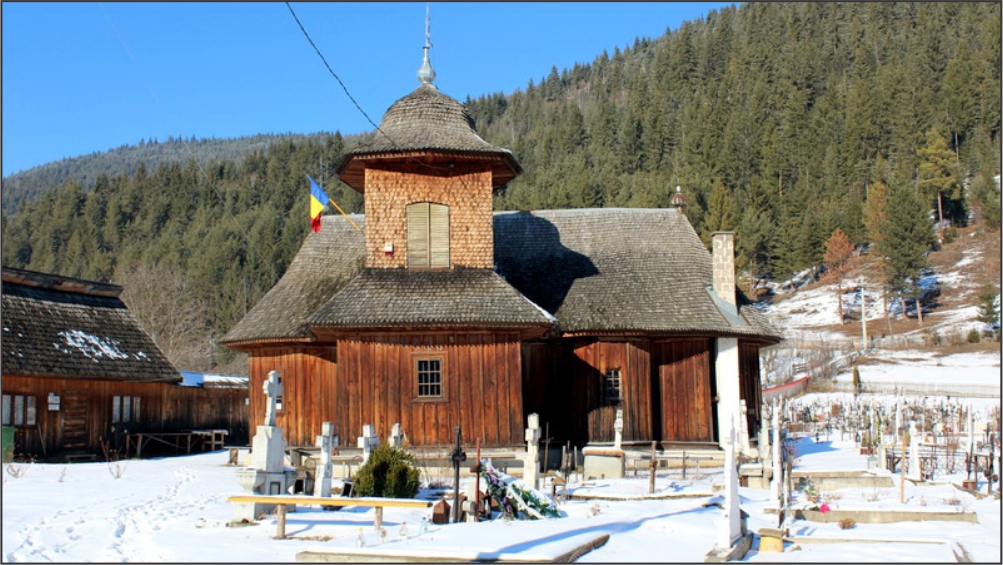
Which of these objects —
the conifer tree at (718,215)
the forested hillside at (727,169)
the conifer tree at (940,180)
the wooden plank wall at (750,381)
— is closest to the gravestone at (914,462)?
the wooden plank wall at (750,381)

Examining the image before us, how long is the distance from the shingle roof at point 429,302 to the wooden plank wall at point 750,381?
7.23 metres

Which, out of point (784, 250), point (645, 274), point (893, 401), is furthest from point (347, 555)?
point (784, 250)

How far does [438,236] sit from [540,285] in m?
4.10

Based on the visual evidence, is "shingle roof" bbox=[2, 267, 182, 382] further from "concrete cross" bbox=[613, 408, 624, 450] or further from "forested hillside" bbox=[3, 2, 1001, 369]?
"forested hillside" bbox=[3, 2, 1001, 369]

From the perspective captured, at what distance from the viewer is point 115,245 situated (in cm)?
12125

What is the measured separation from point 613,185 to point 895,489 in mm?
79642

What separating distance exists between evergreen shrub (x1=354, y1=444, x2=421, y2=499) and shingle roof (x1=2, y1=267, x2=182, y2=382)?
43.4ft

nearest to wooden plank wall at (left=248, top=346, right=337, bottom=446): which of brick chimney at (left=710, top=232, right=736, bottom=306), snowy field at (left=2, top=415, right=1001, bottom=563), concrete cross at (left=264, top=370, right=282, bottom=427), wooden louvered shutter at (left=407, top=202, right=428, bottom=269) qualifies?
wooden louvered shutter at (left=407, top=202, right=428, bottom=269)

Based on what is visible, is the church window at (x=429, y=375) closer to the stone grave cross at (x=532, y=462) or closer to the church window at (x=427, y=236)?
the church window at (x=427, y=236)

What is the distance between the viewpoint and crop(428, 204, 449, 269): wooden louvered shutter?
24031 millimetres

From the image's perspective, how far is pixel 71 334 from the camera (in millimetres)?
28078

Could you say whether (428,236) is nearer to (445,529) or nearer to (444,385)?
(444,385)

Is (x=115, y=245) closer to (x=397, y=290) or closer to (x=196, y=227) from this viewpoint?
(x=196, y=227)

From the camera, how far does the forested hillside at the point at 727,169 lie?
79812 mm
